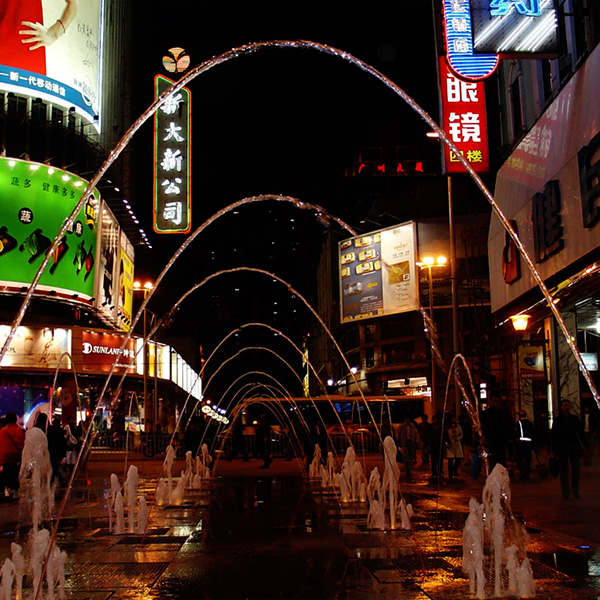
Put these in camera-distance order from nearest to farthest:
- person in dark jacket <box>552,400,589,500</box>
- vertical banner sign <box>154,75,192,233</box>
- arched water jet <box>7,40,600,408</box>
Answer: arched water jet <box>7,40,600,408</box> → person in dark jacket <box>552,400,589,500</box> → vertical banner sign <box>154,75,192,233</box>

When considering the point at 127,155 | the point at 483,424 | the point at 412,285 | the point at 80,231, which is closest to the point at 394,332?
the point at 412,285

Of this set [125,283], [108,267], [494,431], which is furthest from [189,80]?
[125,283]

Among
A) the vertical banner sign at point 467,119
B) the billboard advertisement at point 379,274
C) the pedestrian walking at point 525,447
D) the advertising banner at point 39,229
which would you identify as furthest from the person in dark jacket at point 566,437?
the billboard advertisement at point 379,274

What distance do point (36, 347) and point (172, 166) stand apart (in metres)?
11.9

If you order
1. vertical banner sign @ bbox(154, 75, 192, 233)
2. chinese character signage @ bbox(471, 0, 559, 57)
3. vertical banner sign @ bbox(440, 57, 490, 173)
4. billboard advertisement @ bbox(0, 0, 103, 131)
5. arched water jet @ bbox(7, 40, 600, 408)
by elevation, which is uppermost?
billboard advertisement @ bbox(0, 0, 103, 131)

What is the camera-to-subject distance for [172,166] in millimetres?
42781

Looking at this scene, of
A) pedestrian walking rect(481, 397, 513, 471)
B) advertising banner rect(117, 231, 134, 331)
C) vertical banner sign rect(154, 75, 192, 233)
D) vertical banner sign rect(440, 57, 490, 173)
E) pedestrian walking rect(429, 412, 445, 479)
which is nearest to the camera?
pedestrian walking rect(481, 397, 513, 471)

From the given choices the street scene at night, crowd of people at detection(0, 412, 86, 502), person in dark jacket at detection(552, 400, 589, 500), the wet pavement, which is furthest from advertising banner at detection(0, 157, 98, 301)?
person in dark jacket at detection(552, 400, 589, 500)

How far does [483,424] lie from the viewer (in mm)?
17500

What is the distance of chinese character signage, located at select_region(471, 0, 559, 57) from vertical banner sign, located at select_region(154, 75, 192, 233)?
27.6 m

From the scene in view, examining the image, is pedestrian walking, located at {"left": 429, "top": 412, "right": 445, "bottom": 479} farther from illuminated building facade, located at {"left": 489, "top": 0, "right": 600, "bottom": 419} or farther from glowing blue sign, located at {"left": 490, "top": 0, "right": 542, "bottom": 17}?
glowing blue sign, located at {"left": 490, "top": 0, "right": 542, "bottom": 17}

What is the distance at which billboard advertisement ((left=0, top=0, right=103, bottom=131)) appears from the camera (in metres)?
39.1

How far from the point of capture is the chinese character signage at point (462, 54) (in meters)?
18.8

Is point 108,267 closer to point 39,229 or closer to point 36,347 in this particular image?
point 36,347
